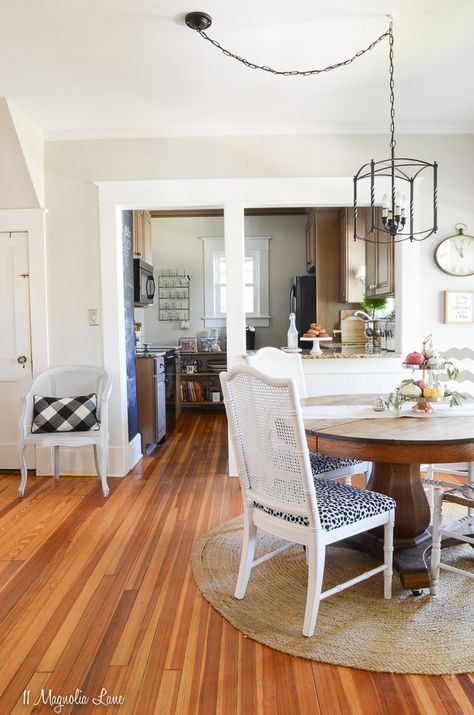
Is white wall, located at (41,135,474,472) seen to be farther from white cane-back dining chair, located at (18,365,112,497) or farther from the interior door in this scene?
white cane-back dining chair, located at (18,365,112,497)

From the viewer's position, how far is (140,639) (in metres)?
1.78

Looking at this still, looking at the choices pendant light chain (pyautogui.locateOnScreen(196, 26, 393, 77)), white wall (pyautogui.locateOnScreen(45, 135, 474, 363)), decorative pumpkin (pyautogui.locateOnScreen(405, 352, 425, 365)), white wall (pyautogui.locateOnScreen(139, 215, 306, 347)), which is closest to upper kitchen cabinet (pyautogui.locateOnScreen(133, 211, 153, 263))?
white wall (pyautogui.locateOnScreen(45, 135, 474, 363))

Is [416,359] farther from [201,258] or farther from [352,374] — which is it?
[201,258]

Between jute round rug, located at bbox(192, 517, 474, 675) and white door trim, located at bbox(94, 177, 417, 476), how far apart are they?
1728 mm

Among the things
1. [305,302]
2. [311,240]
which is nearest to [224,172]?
[311,240]

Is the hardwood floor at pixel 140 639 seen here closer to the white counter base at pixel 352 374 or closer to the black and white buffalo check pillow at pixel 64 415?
the black and white buffalo check pillow at pixel 64 415

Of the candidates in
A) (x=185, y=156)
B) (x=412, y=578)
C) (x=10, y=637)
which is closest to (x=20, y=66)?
(x=185, y=156)

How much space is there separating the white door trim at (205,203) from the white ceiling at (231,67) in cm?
38

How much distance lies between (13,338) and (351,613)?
120 inches

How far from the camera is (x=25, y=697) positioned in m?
1.51

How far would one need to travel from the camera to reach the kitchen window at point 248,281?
Answer: 6.92 m

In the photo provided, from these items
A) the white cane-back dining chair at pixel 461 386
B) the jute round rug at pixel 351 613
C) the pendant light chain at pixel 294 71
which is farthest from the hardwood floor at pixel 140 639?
the pendant light chain at pixel 294 71

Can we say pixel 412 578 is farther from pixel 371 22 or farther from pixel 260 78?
pixel 260 78

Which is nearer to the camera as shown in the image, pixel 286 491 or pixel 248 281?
pixel 286 491
